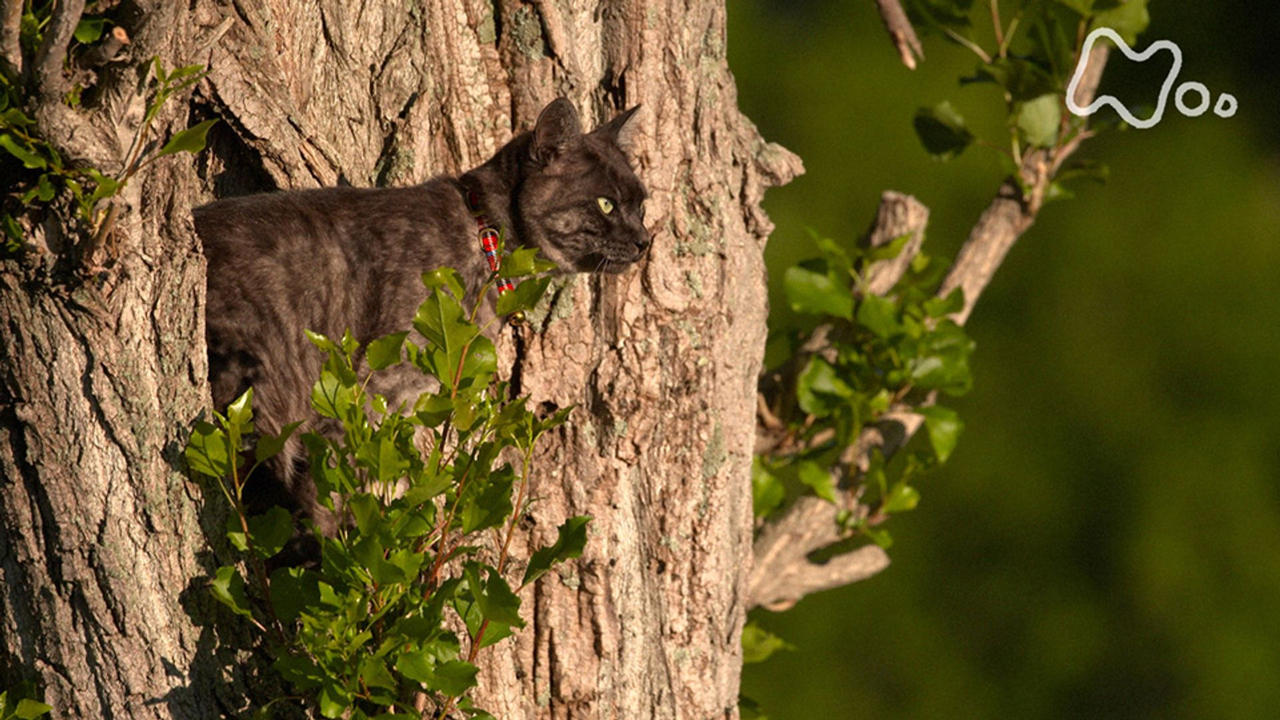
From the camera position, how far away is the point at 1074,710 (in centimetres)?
639

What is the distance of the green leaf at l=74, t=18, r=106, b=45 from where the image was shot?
5.87 ft

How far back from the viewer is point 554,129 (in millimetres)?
2861

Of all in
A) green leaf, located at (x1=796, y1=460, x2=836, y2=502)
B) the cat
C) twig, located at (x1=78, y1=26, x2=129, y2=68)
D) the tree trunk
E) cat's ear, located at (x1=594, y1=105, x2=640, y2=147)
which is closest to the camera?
twig, located at (x1=78, y1=26, x2=129, y2=68)

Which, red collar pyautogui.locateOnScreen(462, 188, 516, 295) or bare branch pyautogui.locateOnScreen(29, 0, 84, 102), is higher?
bare branch pyautogui.locateOnScreen(29, 0, 84, 102)

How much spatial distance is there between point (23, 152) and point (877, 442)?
111 inches

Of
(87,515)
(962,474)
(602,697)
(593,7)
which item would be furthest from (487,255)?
(962,474)

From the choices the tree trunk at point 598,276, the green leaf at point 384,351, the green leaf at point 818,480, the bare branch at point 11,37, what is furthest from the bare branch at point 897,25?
the bare branch at point 11,37

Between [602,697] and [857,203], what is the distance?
454cm

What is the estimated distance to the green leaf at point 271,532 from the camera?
80.7 inches

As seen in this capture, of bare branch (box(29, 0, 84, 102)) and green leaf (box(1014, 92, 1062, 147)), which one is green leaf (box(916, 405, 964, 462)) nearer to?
green leaf (box(1014, 92, 1062, 147))

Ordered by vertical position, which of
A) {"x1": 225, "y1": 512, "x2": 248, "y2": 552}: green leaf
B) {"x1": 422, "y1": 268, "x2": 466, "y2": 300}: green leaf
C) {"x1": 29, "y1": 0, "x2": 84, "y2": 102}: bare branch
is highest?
{"x1": 29, "y1": 0, "x2": 84, "y2": 102}: bare branch

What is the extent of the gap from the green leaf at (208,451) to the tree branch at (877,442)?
223 centimetres

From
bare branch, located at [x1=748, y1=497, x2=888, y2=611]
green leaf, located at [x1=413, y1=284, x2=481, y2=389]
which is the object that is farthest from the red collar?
bare branch, located at [x1=748, y1=497, x2=888, y2=611]

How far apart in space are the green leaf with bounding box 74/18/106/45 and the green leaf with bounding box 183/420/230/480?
0.57 m
